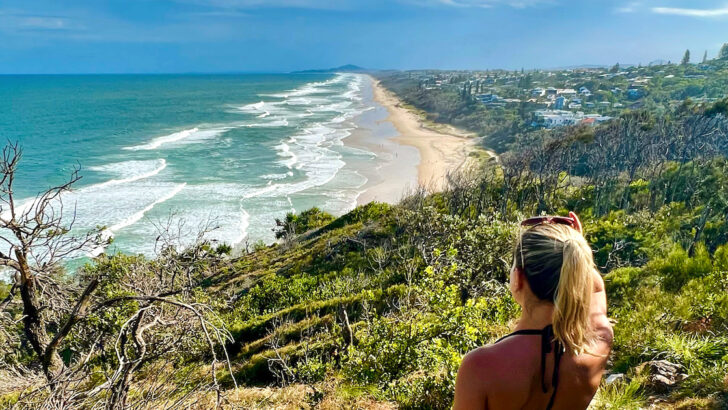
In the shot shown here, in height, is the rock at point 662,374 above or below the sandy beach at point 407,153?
above

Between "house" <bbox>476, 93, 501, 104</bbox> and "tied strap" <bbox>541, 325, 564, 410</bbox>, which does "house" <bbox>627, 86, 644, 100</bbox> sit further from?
"tied strap" <bbox>541, 325, 564, 410</bbox>

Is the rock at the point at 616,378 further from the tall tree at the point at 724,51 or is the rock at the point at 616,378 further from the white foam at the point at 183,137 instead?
the tall tree at the point at 724,51

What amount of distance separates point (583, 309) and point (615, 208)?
29052 millimetres

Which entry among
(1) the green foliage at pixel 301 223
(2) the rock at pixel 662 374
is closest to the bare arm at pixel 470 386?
(2) the rock at pixel 662 374

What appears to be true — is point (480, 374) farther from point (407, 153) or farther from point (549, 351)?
point (407, 153)

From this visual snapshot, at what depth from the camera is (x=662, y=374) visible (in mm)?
4895

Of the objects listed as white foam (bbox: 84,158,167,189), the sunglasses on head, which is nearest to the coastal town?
white foam (bbox: 84,158,167,189)

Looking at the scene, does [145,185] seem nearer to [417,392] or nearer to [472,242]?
[472,242]

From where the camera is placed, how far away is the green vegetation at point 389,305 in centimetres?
478

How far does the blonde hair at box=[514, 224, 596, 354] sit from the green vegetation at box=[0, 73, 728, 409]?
7.22ft

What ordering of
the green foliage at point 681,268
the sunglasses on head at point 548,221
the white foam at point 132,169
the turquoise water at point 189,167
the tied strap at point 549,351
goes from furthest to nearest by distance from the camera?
the white foam at point 132,169 → the turquoise water at point 189,167 → the green foliage at point 681,268 → the sunglasses on head at point 548,221 → the tied strap at point 549,351

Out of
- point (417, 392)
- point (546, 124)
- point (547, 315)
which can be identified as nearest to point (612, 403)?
point (417, 392)

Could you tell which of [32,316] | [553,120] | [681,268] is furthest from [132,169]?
[553,120]

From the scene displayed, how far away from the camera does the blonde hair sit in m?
2.09
